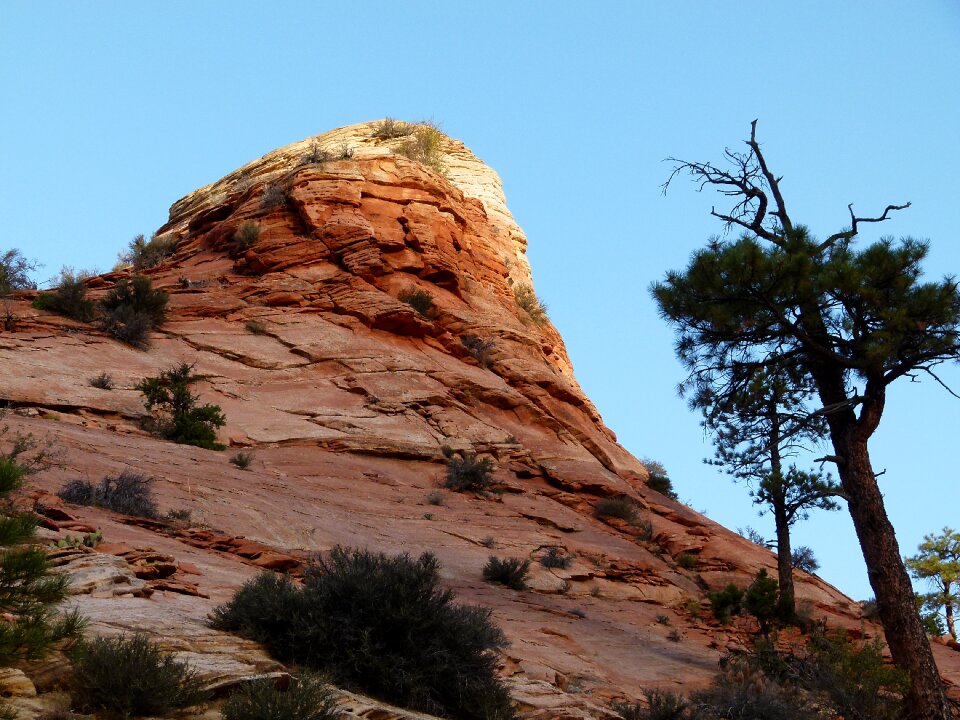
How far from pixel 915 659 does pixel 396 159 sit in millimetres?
21367

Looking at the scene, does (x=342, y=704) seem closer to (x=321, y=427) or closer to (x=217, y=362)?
(x=321, y=427)

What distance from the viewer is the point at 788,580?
52.1 ft

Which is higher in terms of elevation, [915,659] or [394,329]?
[394,329]

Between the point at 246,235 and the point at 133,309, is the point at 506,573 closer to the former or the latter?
the point at 133,309

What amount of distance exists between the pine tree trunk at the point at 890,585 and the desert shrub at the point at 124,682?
838 cm

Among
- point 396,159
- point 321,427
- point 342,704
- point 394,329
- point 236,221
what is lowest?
point 342,704

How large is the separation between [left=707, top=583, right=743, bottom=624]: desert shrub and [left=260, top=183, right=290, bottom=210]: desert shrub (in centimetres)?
1624

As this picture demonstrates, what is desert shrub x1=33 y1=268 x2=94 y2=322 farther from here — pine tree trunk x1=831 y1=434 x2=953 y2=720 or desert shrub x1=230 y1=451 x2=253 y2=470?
pine tree trunk x1=831 y1=434 x2=953 y2=720

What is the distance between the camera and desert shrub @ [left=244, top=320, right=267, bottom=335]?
20.9 metres

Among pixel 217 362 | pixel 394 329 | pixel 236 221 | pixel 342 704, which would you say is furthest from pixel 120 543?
pixel 236 221

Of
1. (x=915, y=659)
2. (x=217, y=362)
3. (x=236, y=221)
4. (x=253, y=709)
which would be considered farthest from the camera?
(x=236, y=221)

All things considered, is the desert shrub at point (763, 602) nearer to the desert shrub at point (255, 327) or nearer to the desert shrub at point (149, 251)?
the desert shrub at point (255, 327)

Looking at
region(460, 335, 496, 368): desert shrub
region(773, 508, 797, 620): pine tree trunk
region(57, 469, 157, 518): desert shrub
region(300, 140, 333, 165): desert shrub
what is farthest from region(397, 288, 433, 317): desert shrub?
region(57, 469, 157, 518): desert shrub

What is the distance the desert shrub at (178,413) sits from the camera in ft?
51.2
